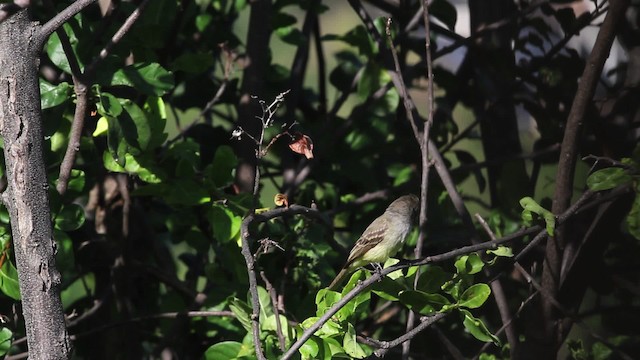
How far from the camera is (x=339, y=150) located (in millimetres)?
2666

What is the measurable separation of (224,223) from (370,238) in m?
0.48

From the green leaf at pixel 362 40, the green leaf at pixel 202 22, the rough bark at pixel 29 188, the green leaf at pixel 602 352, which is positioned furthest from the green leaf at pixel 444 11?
the rough bark at pixel 29 188

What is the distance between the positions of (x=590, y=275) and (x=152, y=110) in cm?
126

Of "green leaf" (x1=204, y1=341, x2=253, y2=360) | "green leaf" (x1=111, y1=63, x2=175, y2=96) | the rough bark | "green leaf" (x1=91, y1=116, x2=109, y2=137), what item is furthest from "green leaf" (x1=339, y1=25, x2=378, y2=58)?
the rough bark

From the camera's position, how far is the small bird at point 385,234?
2.42 m

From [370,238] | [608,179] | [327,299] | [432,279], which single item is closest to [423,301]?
[432,279]

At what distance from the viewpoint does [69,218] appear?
→ 82.2 inches

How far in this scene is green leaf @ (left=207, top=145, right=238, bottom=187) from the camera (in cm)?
226

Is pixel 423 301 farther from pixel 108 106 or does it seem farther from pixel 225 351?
pixel 108 106

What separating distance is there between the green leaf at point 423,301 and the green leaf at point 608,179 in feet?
1.25

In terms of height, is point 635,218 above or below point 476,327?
above

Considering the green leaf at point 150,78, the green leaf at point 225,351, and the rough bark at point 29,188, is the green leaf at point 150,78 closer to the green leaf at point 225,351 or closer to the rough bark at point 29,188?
the rough bark at point 29,188

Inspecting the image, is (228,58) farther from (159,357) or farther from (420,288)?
(420,288)

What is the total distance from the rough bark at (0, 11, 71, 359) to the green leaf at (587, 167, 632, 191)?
1.06 metres
